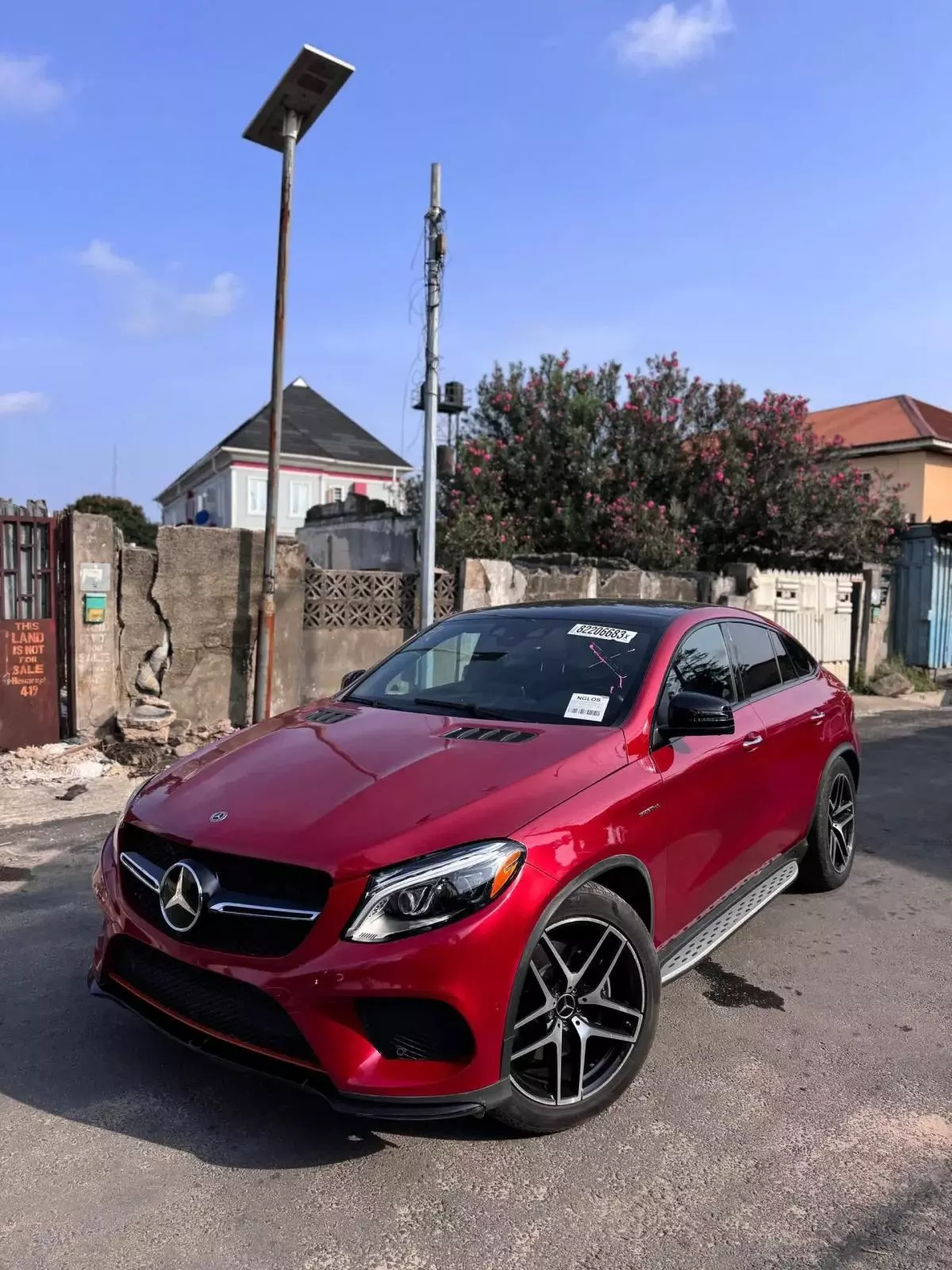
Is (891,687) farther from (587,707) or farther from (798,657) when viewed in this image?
(587,707)

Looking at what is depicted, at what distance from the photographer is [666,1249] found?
2.28 metres

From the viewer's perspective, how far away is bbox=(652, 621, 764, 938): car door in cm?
326

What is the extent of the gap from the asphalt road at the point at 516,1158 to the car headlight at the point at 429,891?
2.21 feet

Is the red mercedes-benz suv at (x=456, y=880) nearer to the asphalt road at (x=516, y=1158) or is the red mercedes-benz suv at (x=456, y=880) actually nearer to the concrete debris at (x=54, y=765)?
the asphalt road at (x=516, y=1158)

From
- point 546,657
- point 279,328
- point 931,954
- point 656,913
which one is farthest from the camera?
point 279,328

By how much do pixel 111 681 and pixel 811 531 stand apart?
10.5 meters

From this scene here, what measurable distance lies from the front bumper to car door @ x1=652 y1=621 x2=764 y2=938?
937mm

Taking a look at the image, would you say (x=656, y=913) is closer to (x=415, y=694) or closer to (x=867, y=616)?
(x=415, y=694)

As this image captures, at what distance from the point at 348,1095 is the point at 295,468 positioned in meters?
30.8

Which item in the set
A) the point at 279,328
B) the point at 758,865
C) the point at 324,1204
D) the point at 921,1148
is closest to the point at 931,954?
the point at 758,865

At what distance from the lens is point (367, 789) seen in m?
2.79

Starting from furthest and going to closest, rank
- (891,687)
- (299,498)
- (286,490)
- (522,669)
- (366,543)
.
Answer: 1. (299,498)
2. (286,490)
3. (891,687)
4. (366,543)
5. (522,669)

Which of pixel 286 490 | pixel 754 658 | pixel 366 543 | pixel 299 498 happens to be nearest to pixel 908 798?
pixel 754 658

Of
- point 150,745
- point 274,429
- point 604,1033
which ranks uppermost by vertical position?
point 274,429
